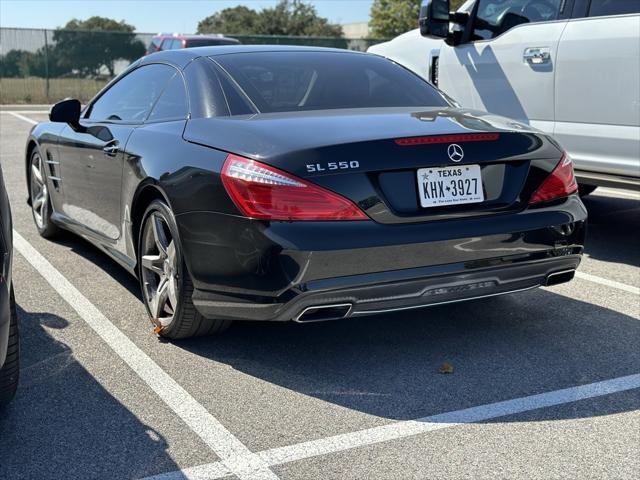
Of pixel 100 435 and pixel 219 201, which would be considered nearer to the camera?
pixel 100 435

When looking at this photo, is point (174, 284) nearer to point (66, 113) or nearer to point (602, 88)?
point (66, 113)

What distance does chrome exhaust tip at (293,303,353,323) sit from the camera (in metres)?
3.57

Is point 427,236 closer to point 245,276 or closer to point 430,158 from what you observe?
point 430,158

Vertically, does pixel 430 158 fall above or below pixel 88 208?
above

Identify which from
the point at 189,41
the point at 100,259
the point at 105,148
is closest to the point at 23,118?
the point at 189,41

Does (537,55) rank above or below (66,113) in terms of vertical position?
above

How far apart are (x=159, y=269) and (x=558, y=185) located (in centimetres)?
200

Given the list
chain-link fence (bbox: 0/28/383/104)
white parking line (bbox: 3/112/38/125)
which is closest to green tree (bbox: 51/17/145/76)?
chain-link fence (bbox: 0/28/383/104)

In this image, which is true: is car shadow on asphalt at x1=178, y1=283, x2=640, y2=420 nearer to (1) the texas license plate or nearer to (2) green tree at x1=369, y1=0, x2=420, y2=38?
(1) the texas license plate

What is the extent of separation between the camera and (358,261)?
3.54 meters

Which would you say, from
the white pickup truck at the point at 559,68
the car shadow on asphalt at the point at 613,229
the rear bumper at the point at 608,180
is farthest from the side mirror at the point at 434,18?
the car shadow on asphalt at the point at 613,229

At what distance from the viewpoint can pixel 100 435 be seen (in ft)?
10.5

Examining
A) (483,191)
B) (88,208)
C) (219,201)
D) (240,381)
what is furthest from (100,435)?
(88,208)

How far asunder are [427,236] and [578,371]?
0.99 meters
